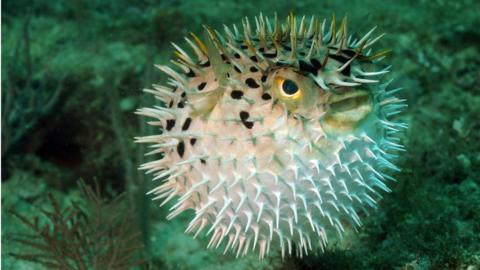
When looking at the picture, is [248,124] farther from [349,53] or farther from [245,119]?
[349,53]

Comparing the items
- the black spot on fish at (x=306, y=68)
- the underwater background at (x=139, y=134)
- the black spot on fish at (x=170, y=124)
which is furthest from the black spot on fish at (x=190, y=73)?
the underwater background at (x=139, y=134)

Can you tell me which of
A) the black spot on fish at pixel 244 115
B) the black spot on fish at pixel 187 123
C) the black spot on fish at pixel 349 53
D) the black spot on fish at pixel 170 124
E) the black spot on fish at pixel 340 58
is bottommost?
the black spot on fish at pixel 244 115

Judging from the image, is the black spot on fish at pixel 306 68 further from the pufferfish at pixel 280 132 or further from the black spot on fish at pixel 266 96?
the black spot on fish at pixel 266 96

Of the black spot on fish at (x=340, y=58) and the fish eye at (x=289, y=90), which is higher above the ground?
the black spot on fish at (x=340, y=58)

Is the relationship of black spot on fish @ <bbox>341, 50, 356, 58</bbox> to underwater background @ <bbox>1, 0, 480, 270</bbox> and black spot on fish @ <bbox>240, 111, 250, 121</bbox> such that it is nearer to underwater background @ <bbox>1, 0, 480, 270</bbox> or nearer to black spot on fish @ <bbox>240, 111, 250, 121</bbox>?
black spot on fish @ <bbox>240, 111, 250, 121</bbox>

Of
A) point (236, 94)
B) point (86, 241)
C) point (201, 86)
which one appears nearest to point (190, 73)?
point (201, 86)

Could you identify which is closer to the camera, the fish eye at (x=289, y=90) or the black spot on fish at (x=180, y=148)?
the fish eye at (x=289, y=90)
